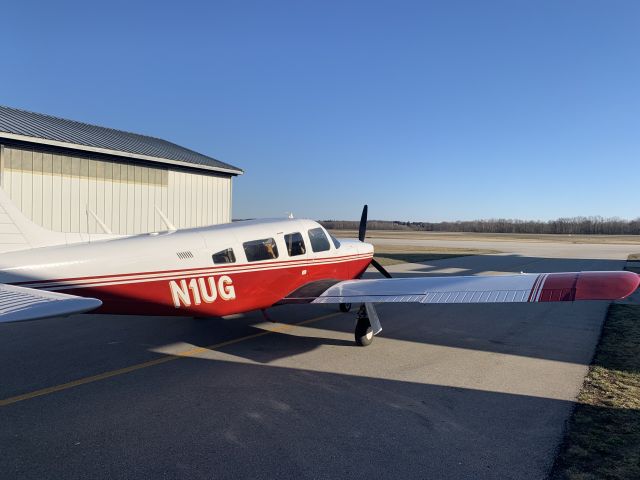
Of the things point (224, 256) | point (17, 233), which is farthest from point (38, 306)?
point (224, 256)

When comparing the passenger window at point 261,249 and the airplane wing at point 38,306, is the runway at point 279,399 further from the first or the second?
the passenger window at point 261,249

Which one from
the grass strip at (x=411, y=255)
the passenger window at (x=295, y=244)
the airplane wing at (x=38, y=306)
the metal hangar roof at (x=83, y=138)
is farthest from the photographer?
the grass strip at (x=411, y=255)

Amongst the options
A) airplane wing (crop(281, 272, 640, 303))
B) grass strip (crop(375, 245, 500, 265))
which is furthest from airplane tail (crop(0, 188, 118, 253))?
grass strip (crop(375, 245, 500, 265))

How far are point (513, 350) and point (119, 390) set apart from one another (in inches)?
240

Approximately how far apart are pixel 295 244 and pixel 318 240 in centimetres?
70

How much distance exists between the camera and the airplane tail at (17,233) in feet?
20.5

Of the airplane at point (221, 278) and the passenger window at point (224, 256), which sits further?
the passenger window at point (224, 256)

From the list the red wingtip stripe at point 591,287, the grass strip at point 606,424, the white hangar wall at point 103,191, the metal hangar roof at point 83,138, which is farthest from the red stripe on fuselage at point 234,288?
the metal hangar roof at point 83,138

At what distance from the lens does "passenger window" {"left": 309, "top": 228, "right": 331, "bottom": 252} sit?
9062mm

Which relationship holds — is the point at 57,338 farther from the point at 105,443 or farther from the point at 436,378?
the point at 436,378

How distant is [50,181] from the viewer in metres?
14.4

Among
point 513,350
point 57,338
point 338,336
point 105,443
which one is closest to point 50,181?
point 57,338

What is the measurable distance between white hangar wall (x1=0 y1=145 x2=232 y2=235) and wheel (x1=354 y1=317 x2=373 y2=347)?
1113 cm

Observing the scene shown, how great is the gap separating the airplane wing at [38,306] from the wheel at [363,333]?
4.79m
